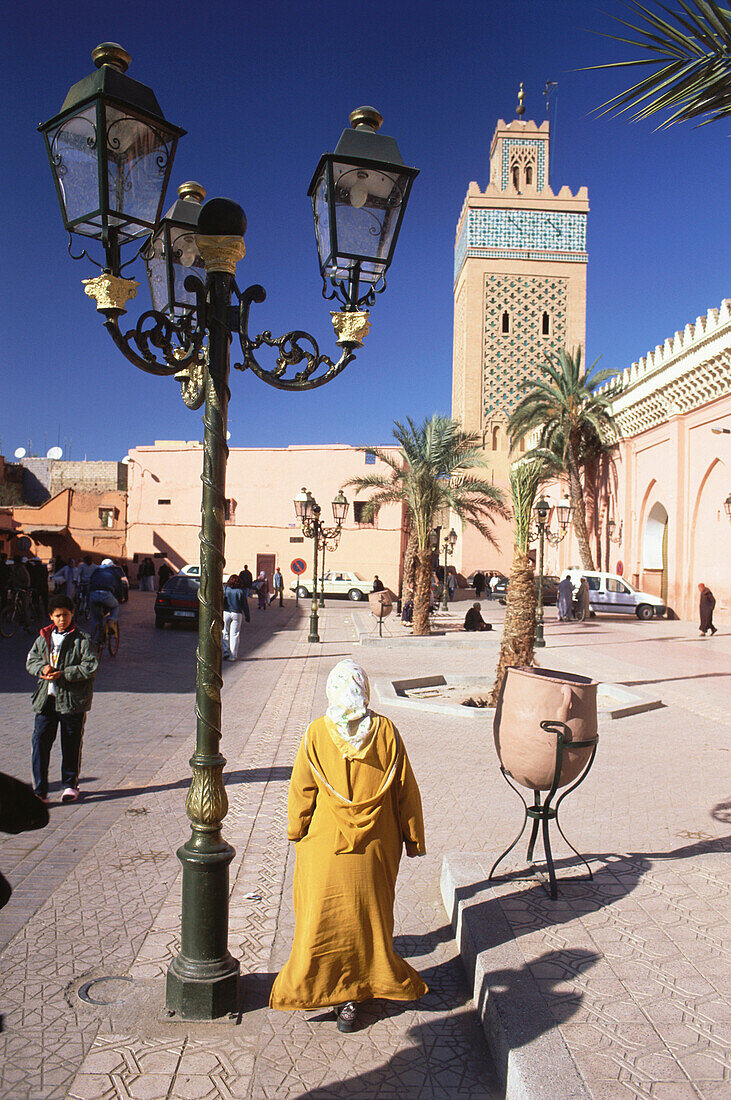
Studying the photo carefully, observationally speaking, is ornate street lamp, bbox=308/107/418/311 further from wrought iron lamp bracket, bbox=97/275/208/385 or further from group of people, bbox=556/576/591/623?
group of people, bbox=556/576/591/623

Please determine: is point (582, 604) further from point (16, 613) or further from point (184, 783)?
point (184, 783)

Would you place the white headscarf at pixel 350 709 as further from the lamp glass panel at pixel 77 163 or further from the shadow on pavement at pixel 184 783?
the shadow on pavement at pixel 184 783

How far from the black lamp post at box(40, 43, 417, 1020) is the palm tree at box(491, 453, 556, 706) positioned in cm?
627

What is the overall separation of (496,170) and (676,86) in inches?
1806

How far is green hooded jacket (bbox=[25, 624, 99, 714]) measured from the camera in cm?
588

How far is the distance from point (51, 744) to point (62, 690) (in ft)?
1.40

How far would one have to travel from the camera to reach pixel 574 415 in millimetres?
31500

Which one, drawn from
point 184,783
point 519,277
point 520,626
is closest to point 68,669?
point 184,783

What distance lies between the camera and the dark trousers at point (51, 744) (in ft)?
19.5

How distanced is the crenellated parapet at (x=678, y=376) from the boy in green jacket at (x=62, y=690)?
19.8m

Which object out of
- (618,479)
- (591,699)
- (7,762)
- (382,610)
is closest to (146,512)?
(618,479)

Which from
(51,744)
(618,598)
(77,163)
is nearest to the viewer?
(77,163)

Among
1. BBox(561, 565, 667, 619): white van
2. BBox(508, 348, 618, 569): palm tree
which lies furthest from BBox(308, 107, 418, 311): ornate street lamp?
BBox(508, 348, 618, 569): palm tree

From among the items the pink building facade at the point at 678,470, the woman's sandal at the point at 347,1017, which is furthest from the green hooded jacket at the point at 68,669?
the pink building facade at the point at 678,470
